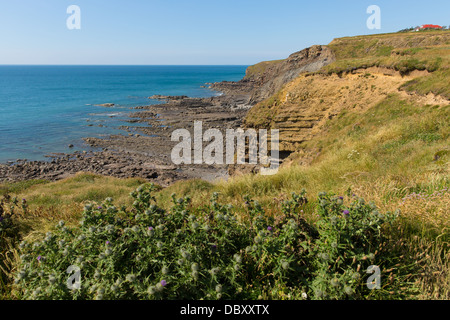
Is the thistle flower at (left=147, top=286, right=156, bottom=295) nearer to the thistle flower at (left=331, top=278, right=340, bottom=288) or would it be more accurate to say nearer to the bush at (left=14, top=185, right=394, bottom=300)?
the bush at (left=14, top=185, right=394, bottom=300)

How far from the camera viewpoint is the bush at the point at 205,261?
2.72 metres

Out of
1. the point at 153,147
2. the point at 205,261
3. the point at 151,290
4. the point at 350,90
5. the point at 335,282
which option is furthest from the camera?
the point at 153,147

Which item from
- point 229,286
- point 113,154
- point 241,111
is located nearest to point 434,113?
point 229,286

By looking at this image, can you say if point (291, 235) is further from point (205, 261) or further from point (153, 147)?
point (153, 147)

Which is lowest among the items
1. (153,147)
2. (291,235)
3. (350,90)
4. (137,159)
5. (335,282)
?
(137,159)

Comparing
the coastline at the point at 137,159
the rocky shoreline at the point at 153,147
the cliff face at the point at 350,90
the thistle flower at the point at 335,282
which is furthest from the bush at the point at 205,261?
the rocky shoreline at the point at 153,147

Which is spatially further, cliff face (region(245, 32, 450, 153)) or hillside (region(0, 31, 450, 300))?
cliff face (region(245, 32, 450, 153))

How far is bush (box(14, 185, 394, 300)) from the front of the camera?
2.72m

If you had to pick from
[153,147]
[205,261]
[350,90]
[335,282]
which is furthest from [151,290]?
[153,147]

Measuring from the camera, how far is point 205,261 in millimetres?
3035

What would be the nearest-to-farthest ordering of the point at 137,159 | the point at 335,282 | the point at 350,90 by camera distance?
the point at 335,282, the point at 350,90, the point at 137,159

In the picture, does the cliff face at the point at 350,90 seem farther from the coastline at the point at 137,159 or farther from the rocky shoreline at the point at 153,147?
the coastline at the point at 137,159

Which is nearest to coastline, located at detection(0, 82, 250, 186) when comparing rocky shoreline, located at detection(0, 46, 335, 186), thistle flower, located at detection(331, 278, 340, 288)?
rocky shoreline, located at detection(0, 46, 335, 186)
